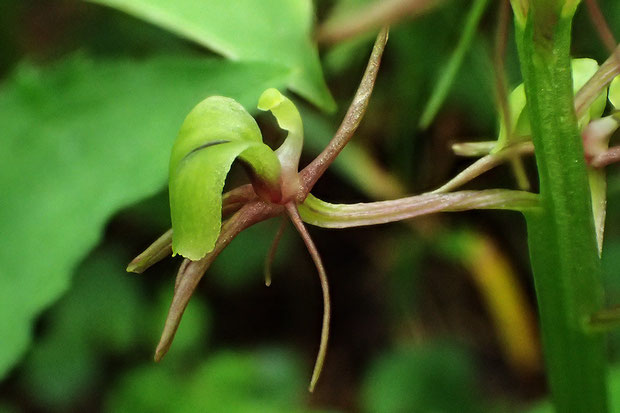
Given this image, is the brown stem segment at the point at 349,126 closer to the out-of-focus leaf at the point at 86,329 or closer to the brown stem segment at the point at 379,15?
the brown stem segment at the point at 379,15

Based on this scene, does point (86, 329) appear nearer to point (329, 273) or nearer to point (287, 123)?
point (329, 273)

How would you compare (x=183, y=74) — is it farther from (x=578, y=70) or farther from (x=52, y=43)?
(x=52, y=43)

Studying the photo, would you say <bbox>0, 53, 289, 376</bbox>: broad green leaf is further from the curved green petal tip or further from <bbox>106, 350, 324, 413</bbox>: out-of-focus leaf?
<bbox>106, 350, 324, 413</bbox>: out-of-focus leaf

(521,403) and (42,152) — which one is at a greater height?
(42,152)

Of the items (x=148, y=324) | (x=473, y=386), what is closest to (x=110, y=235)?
(x=148, y=324)

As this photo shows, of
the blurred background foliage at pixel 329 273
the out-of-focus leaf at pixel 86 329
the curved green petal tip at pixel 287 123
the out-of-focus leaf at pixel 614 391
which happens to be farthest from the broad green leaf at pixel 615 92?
the out-of-focus leaf at pixel 86 329

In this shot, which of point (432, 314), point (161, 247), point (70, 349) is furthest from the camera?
point (432, 314)

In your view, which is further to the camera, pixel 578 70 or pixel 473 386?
pixel 473 386
